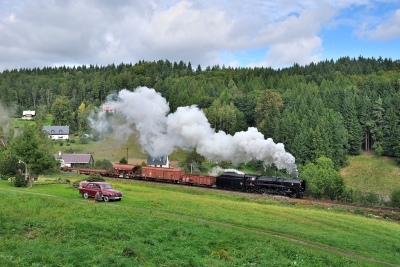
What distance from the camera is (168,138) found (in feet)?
182

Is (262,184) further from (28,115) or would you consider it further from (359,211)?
(28,115)

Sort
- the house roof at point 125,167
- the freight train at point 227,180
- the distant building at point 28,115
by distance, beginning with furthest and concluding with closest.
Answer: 1. the distant building at point 28,115
2. the house roof at point 125,167
3. the freight train at point 227,180

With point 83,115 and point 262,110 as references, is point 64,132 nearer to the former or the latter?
point 83,115

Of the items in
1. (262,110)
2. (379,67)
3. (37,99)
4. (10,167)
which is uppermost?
(379,67)

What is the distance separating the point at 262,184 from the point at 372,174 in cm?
4767

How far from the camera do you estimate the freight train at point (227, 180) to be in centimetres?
4566

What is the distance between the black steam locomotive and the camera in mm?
45322

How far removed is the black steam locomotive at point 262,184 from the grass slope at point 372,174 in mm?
33531

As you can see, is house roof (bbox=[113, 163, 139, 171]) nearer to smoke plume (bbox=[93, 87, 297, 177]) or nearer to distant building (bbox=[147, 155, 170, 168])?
smoke plume (bbox=[93, 87, 297, 177])

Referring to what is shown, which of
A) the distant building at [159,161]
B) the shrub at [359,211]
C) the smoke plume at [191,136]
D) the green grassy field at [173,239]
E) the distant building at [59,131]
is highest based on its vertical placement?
the distant building at [59,131]

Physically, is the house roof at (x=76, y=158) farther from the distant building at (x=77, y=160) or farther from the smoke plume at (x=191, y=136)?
the smoke plume at (x=191, y=136)

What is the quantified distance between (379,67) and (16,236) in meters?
186

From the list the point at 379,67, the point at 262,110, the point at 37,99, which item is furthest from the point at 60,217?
the point at 379,67

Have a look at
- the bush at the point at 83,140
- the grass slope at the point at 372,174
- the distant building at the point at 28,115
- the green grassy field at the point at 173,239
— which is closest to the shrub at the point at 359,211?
the green grassy field at the point at 173,239
